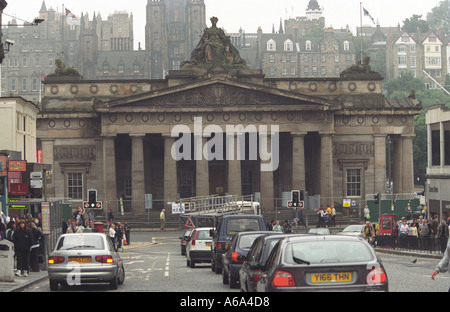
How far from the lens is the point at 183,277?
3134 cm

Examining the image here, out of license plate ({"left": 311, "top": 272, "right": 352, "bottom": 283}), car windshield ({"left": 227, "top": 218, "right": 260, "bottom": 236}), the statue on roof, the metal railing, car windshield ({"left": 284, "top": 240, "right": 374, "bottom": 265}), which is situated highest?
the statue on roof

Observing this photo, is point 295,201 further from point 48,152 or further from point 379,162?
point 48,152

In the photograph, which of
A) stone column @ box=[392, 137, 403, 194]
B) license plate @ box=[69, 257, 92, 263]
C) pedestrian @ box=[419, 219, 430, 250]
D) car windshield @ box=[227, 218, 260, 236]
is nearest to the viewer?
license plate @ box=[69, 257, 92, 263]

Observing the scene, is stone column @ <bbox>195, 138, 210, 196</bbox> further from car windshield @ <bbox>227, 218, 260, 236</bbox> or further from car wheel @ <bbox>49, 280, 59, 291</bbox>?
car wheel @ <bbox>49, 280, 59, 291</bbox>

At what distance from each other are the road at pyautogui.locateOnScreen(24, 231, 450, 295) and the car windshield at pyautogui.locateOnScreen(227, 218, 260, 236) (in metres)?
1.49

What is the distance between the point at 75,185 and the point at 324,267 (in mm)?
70693

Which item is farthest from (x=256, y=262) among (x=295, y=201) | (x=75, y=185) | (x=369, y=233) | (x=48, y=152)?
(x=75, y=185)

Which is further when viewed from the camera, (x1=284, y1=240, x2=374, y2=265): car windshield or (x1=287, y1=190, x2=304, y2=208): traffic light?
(x1=287, y1=190, x2=304, y2=208): traffic light

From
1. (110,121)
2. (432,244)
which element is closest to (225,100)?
(110,121)

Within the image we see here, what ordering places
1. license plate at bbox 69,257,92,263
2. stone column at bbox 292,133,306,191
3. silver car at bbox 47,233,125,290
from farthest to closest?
stone column at bbox 292,133,306,191, license plate at bbox 69,257,92,263, silver car at bbox 47,233,125,290

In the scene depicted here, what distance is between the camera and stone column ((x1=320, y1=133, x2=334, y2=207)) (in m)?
82.8

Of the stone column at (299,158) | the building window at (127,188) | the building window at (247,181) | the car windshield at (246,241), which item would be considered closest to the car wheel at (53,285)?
the car windshield at (246,241)

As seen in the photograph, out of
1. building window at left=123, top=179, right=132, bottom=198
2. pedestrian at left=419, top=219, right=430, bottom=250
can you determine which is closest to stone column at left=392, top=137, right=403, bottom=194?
building window at left=123, top=179, right=132, bottom=198
